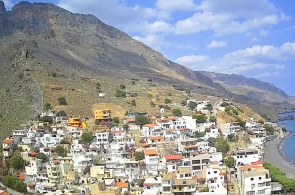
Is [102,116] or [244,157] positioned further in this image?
[102,116]

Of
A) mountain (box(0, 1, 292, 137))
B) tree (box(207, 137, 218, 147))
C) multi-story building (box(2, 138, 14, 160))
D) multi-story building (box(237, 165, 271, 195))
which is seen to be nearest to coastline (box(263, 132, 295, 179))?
tree (box(207, 137, 218, 147))

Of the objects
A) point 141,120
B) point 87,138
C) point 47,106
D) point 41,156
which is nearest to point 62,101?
point 47,106

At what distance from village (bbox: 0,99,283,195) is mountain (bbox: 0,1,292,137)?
854 cm

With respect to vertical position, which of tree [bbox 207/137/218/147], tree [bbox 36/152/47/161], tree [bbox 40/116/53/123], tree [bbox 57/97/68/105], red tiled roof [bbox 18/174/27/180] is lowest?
red tiled roof [bbox 18/174/27/180]

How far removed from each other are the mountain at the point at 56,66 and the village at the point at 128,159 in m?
8.54

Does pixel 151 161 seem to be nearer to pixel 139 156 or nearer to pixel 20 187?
pixel 139 156

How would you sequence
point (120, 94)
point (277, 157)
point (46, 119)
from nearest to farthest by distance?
point (46, 119)
point (277, 157)
point (120, 94)

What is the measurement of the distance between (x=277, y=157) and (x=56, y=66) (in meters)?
56.4

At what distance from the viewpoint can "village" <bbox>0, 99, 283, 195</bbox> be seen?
42219 mm

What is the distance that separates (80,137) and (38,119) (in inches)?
369

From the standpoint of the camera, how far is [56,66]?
97375mm

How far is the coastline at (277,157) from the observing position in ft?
184

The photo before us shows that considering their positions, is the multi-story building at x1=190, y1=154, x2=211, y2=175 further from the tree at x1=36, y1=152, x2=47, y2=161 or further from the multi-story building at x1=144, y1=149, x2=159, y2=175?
the tree at x1=36, y1=152, x2=47, y2=161

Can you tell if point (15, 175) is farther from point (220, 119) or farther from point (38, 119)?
point (220, 119)
